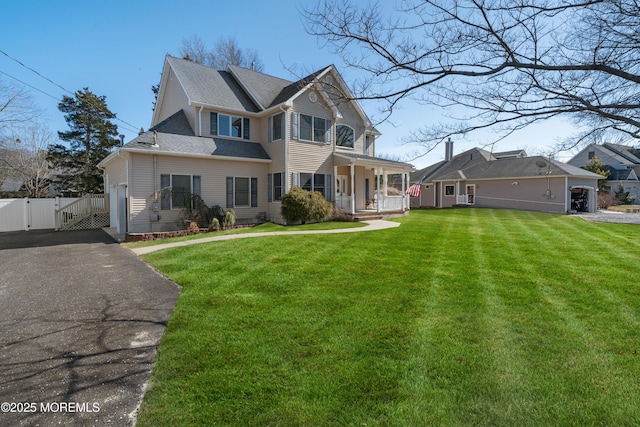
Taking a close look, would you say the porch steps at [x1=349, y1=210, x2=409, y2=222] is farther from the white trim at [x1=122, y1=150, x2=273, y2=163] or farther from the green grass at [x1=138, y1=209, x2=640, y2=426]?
the green grass at [x1=138, y1=209, x2=640, y2=426]

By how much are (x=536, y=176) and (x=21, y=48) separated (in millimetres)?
30826

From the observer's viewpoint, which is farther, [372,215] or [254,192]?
[372,215]

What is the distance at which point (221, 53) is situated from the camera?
94.2 ft

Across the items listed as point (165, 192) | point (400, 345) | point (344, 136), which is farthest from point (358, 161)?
point (400, 345)

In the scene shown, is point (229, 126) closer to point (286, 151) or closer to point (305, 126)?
point (286, 151)

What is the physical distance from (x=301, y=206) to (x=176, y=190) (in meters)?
5.40

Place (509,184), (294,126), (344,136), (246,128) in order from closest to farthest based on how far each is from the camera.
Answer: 1. (294,126)
2. (246,128)
3. (344,136)
4. (509,184)

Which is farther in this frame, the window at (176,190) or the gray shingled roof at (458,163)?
the gray shingled roof at (458,163)

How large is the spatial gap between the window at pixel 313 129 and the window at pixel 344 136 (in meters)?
1.06

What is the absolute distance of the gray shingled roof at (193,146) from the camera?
42.4 ft

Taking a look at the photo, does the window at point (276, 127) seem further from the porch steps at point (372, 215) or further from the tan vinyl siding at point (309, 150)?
the porch steps at point (372, 215)

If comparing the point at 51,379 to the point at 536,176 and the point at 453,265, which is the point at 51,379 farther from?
the point at 536,176

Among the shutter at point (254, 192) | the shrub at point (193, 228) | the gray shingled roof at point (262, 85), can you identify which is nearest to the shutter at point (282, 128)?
the gray shingled roof at point (262, 85)

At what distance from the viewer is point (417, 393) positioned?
282 cm
